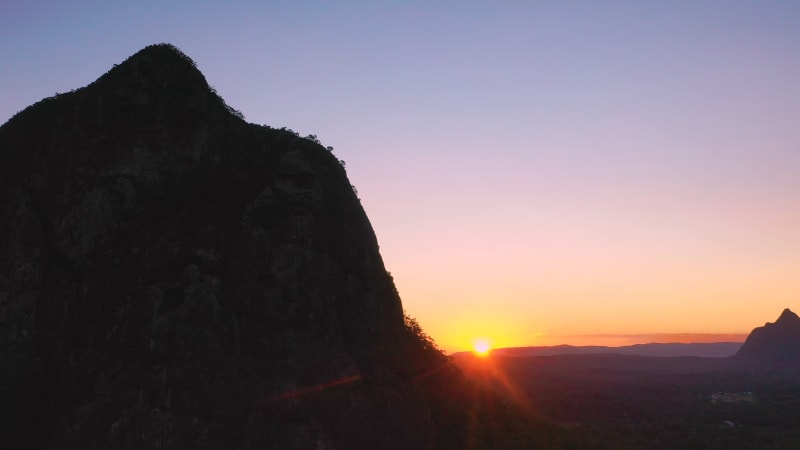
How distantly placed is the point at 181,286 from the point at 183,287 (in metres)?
0.08

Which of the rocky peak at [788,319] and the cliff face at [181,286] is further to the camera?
the rocky peak at [788,319]

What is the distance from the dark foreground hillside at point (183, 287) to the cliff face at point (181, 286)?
0.06 metres

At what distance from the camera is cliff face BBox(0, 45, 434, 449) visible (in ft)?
56.3

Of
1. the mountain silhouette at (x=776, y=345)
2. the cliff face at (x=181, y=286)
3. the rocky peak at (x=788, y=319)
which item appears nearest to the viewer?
the cliff face at (x=181, y=286)

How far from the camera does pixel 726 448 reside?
172ft

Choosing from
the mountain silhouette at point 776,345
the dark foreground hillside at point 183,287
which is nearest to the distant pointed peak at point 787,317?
the mountain silhouette at point 776,345

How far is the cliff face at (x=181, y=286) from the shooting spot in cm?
1717

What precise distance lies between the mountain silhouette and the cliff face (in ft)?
634

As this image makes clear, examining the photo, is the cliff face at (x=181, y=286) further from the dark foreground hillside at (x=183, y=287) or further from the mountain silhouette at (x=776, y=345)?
the mountain silhouette at (x=776, y=345)

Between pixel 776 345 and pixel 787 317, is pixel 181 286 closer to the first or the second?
pixel 776 345

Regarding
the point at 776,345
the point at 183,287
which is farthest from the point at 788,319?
the point at 183,287

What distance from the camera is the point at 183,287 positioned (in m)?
18.1

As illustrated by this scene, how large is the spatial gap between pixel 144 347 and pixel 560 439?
22.7 metres

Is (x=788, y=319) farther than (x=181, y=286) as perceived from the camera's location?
Yes
